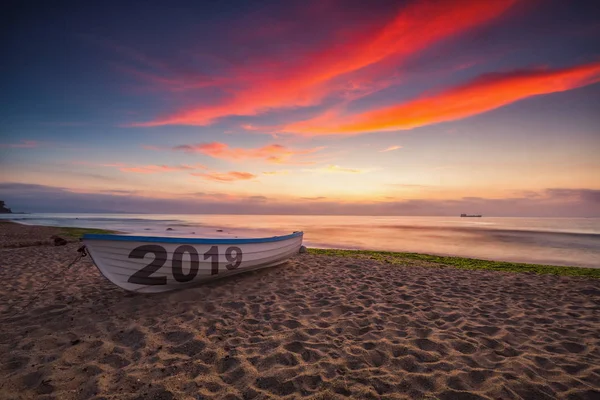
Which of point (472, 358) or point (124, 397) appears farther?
point (472, 358)

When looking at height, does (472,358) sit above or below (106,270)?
below

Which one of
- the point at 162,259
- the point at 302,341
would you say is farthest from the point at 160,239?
the point at 302,341

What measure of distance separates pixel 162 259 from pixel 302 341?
3903 millimetres

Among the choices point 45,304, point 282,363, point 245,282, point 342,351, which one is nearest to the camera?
point 282,363

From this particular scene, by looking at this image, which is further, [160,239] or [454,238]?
[454,238]

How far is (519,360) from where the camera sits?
3891 millimetres

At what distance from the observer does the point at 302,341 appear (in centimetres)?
445

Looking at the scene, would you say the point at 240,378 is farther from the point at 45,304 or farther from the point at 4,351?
the point at 45,304

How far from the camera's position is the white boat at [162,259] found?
6078mm

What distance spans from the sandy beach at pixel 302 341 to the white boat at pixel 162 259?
0.37m

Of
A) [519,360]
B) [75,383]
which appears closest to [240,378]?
[75,383]

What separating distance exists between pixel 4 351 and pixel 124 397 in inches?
96.6

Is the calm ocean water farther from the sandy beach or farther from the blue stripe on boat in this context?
the blue stripe on boat

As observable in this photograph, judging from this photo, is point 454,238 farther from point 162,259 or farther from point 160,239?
point 160,239
